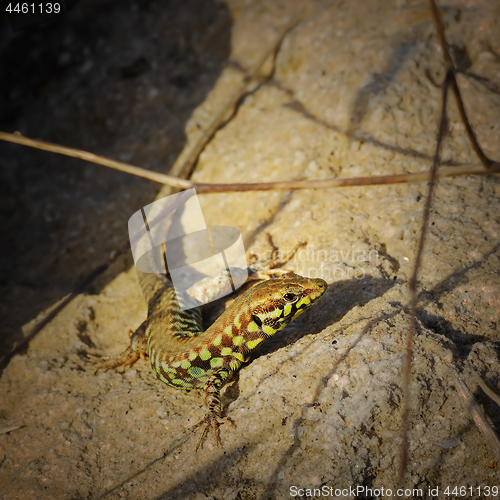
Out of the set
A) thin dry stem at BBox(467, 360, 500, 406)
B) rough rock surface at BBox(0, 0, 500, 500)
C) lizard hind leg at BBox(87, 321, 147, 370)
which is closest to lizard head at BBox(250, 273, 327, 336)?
rough rock surface at BBox(0, 0, 500, 500)

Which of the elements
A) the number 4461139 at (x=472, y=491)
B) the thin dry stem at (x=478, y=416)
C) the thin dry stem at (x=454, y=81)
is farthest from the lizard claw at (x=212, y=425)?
the thin dry stem at (x=454, y=81)

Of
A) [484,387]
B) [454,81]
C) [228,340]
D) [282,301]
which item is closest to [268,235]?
[282,301]

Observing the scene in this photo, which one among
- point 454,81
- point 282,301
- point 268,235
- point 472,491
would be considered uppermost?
point 454,81

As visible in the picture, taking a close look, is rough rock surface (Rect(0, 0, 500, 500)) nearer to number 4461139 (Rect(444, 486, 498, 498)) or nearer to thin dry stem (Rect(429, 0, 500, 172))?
number 4461139 (Rect(444, 486, 498, 498))

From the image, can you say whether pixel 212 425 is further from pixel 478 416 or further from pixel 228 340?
pixel 478 416

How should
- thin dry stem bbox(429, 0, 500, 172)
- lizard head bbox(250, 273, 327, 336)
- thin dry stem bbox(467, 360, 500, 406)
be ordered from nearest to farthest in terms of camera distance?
thin dry stem bbox(429, 0, 500, 172) < thin dry stem bbox(467, 360, 500, 406) < lizard head bbox(250, 273, 327, 336)

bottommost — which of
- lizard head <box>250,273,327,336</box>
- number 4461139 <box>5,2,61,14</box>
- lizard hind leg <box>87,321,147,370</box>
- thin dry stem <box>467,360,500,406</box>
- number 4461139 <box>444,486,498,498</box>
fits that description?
number 4461139 <box>444,486,498,498</box>

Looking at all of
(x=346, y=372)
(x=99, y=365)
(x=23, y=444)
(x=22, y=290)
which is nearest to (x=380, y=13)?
(x=346, y=372)
